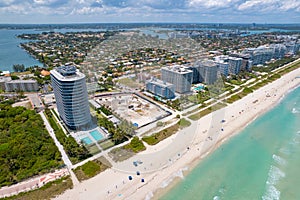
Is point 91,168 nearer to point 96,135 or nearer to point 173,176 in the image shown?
point 96,135

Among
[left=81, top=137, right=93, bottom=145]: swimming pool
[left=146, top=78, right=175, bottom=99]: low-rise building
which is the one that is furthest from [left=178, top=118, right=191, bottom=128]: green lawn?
[left=81, top=137, right=93, bottom=145]: swimming pool

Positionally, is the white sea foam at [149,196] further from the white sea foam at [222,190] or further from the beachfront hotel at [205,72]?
the beachfront hotel at [205,72]

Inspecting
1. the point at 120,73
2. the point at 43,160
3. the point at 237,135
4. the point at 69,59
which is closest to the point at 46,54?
the point at 69,59

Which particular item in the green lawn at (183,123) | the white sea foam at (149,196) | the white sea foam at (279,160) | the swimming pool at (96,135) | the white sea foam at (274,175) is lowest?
the white sea foam at (149,196)

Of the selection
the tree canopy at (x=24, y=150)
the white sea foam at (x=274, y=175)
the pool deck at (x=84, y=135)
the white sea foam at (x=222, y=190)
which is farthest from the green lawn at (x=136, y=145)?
the white sea foam at (x=274, y=175)

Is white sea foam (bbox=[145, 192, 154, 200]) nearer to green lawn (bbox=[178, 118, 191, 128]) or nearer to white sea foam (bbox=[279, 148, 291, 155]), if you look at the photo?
green lawn (bbox=[178, 118, 191, 128])

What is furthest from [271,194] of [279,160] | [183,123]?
[183,123]
